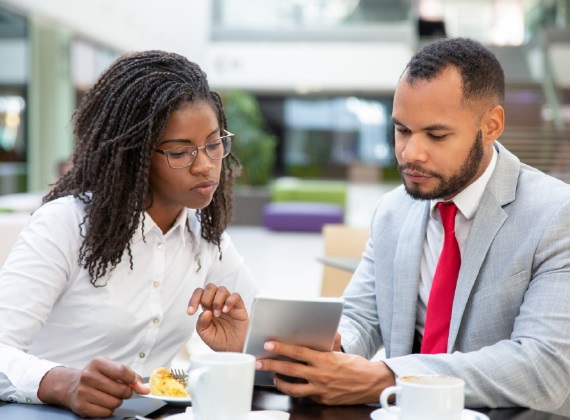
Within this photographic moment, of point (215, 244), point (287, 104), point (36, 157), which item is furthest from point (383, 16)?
point (215, 244)

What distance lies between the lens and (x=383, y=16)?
69.5 ft

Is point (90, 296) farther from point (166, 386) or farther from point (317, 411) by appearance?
point (317, 411)

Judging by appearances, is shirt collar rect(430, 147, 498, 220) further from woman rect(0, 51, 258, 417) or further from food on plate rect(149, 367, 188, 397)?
food on plate rect(149, 367, 188, 397)

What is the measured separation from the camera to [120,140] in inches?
74.7

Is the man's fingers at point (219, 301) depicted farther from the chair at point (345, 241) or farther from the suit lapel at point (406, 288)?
the chair at point (345, 241)

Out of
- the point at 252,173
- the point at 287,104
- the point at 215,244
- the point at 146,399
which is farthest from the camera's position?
the point at 287,104

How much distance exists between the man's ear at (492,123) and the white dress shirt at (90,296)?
753 millimetres

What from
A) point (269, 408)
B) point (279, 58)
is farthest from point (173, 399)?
point (279, 58)

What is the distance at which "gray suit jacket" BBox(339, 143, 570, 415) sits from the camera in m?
1.58

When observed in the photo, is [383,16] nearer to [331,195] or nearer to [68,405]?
[331,195]

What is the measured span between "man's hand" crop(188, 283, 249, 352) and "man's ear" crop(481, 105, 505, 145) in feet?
2.25

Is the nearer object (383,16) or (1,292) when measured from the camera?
(1,292)

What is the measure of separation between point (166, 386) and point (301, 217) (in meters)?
11.8

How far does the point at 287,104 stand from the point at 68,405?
1025 inches
